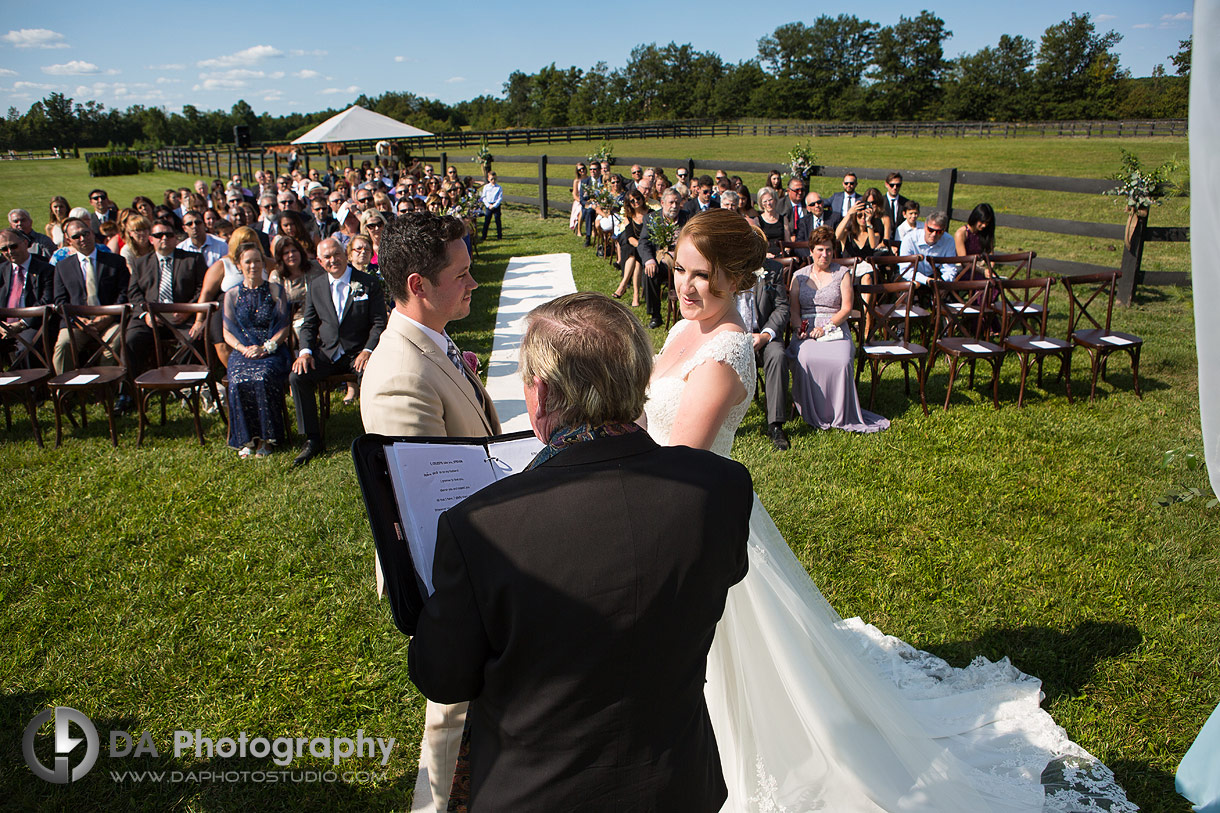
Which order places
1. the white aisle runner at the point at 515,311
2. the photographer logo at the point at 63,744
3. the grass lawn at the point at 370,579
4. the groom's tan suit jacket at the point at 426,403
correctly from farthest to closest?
the white aisle runner at the point at 515,311, the grass lawn at the point at 370,579, the photographer logo at the point at 63,744, the groom's tan suit jacket at the point at 426,403

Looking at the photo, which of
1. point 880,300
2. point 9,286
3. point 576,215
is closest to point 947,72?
point 576,215

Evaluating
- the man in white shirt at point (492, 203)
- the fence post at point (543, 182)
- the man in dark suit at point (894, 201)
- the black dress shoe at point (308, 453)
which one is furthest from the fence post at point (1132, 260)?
the fence post at point (543, 182)

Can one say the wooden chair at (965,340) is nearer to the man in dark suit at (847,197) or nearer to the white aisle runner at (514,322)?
the man in dark suit at (847,197)

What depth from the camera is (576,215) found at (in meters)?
17.8

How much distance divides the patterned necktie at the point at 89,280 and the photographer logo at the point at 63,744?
18.8 feet

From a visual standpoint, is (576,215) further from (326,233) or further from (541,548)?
(541,548)

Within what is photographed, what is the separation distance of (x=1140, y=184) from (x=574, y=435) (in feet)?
36.9

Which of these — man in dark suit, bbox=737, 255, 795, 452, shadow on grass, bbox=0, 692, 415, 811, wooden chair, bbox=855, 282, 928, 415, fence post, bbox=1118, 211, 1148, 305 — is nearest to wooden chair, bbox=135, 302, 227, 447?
shadow on grass, bbox=0, 692, 415, 811

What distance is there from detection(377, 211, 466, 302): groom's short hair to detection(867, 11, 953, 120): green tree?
8433 centimetres

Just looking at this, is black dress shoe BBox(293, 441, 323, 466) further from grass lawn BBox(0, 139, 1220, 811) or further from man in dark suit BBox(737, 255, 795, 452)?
man in dark suit BBox(737, 255, 795, 452)

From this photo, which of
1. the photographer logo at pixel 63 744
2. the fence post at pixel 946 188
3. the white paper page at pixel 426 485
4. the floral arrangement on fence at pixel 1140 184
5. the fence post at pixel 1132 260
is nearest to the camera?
the white paper page at pixel 426 485

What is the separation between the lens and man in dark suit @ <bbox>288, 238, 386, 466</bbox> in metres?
6.52

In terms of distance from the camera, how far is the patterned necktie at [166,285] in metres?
7.63

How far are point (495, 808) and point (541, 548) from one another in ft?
1.89
